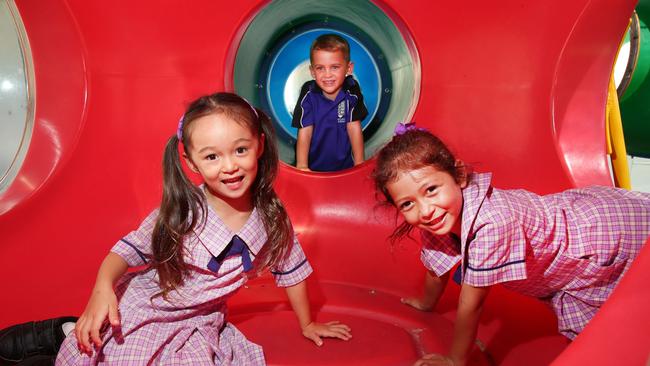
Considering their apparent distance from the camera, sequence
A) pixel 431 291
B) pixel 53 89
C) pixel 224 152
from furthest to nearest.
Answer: pixel 53 89, pixel 431 291, pixel 224 152

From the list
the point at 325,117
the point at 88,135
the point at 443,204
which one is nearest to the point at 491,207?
the point at 443,204

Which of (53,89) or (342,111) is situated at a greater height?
(53,89)

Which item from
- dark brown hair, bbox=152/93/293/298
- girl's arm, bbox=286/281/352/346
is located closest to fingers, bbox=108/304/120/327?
dark brown hair, bbox=152/93/293/298

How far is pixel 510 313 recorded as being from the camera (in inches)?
49.3

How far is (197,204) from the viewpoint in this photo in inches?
43.3

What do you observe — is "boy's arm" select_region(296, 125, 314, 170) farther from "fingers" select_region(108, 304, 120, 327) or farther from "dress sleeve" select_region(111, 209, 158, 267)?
"fingers" select_region(108, 304, 120, 327)

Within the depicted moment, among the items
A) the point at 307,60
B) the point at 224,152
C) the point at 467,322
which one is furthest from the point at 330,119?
the point at 467,322

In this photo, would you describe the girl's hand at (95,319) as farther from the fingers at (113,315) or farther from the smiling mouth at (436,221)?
the smiling mouth at (436,221)

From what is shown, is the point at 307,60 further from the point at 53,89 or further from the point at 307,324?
the point at 307,324

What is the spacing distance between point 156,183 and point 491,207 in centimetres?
85

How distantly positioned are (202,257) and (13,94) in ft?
2.37

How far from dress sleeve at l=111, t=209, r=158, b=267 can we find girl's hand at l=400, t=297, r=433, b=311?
0.59 meters

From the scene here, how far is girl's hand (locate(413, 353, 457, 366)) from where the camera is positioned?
1023 millimetres

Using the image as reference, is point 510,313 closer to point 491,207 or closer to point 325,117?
point 491,207
